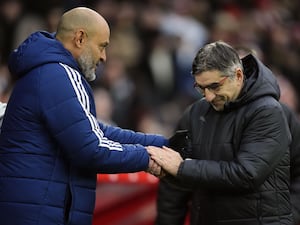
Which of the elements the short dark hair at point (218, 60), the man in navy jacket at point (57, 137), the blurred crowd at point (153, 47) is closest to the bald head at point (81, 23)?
the man in navy jacket at point (57, 137)

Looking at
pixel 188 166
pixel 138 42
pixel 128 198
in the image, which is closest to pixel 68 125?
pixel 188 166

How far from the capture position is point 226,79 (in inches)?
233

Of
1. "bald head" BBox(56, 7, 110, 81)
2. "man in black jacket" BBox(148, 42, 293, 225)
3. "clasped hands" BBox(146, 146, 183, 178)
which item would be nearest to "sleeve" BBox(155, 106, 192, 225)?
"clasped hands" BBox(146, 146, 183, 178)

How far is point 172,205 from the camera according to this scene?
6750mm

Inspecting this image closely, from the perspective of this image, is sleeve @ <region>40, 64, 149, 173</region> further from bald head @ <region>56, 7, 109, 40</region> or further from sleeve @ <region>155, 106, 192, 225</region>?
sleeve @ <region>155, 106, 192, 225</region>

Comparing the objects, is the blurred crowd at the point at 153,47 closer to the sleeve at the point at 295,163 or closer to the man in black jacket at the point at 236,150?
the sleeve at the point at 295,163

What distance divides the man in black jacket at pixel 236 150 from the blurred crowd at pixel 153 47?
472 cm

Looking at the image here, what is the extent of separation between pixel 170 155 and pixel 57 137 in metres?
0.76

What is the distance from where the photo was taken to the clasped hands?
20.0ft

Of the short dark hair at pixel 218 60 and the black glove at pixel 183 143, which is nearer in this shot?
the short dark hair at pixel 218 60

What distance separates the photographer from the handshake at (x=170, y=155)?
6.11m

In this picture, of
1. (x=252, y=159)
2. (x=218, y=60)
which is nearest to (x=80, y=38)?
(x=218, y=60)

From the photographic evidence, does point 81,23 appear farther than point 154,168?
No

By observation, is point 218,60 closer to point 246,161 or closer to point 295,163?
point 246,161
